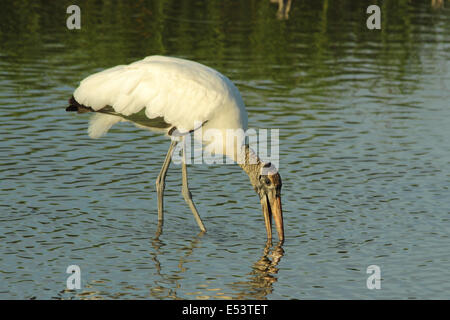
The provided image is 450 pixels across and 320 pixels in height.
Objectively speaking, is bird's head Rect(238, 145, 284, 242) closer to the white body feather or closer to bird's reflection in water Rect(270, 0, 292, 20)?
the white body feather

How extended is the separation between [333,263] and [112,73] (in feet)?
8.71

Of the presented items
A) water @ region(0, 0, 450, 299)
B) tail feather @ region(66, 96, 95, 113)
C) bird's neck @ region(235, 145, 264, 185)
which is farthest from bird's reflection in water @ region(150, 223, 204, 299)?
tail feather @ region(66, 96, 95, 113)

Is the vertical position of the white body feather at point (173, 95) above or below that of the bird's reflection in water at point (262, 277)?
above

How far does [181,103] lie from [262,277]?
74.1 inches

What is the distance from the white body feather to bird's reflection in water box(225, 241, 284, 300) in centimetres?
119

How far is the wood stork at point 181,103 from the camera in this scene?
30.6 feet

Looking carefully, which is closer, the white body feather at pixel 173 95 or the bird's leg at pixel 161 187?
the white body feather at pixel 173 95

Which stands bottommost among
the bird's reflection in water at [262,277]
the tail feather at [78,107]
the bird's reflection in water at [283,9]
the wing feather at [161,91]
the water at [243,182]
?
→ the bird's reflection in water at [262,277]

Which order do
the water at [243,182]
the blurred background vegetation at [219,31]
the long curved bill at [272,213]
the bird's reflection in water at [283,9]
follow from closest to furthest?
1. the water at [243,182]
2. the long curved bill at [272,213]
3. the blurred background vegetation at [219,31]
4. the bird's reflection in water at [283,9]

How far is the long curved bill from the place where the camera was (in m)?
9.28

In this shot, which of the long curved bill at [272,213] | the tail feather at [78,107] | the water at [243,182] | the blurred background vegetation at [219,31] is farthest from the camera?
the blurred background vegetation at [219,31]

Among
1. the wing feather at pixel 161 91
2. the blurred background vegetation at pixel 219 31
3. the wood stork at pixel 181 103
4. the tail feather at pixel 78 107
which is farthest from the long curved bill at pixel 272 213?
the blurred background vegetation at pixel 219 31

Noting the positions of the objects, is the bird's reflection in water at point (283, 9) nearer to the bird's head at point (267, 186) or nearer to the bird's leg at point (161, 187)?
the bird's leg at point (161, 187)

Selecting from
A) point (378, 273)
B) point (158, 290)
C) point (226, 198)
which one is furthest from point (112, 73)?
point (378, 273)
